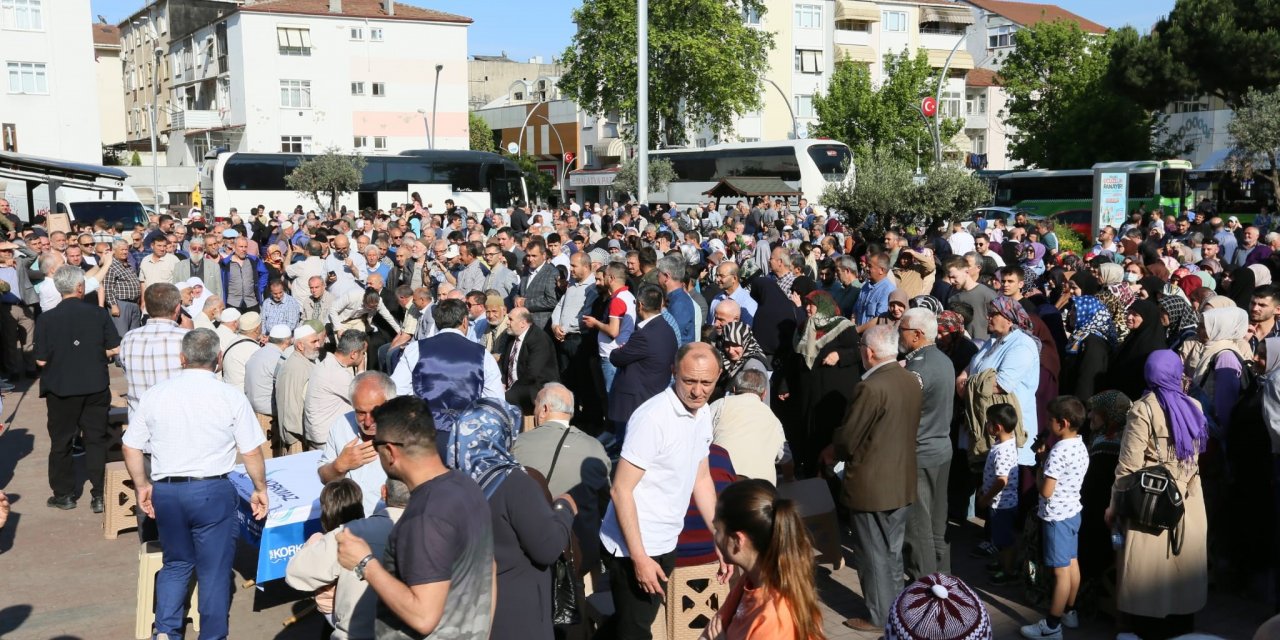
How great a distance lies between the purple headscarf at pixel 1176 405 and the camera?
18.7ft

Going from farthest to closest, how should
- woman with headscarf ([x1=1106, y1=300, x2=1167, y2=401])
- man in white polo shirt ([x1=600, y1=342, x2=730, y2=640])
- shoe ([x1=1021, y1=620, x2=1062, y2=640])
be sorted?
woman with headscarf ([x1=1106, y1=300, x2=1167, y2=401]), shoe ([x1=1021, y1=620, x2=1062, y2=640]), man in white polo shirt ([x1=600, y1=342, x2=730, y2=640])

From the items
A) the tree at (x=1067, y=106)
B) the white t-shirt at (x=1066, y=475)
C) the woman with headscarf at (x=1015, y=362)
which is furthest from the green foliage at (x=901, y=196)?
the tree at (x=1067, y=106)

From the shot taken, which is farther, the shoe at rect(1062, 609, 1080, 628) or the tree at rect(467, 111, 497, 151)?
the tree at rect(467, 111, 497, 151)

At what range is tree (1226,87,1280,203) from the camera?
110ft

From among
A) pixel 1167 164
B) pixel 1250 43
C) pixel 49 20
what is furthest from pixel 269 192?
pixel 1250 43

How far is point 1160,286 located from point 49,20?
52.9 metres

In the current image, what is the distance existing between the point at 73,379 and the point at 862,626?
6267mm

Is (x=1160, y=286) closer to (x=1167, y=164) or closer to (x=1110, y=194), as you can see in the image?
(x=1110, y=194)

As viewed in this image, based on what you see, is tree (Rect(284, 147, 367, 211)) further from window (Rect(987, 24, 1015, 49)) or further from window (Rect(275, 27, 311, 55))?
window (Rect(987, 24, 1015, 49))

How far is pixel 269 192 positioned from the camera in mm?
38469

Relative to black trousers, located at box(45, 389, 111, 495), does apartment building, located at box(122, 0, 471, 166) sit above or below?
above

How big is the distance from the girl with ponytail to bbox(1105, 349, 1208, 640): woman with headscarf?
317 cm

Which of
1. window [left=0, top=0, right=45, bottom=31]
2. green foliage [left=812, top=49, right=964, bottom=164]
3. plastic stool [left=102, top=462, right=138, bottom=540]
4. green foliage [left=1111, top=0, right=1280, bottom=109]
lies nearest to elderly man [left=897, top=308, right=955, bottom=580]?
plastic stool [left=102, top=462, right=138, bottom=540]

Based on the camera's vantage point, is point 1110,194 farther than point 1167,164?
No
